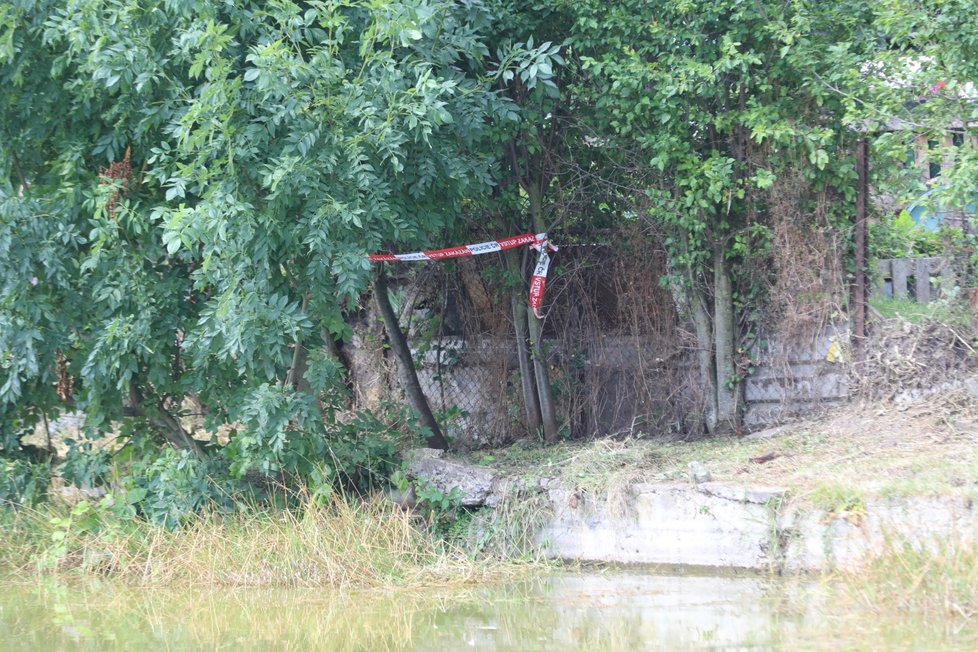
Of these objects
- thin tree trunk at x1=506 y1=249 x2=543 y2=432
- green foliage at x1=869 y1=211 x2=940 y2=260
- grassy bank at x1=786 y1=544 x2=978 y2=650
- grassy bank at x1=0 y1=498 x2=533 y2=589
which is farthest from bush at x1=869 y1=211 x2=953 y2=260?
grassy bank at x1=0 y1=498 x2=533 y2=589

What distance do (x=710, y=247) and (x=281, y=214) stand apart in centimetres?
383

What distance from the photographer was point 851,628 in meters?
5.03

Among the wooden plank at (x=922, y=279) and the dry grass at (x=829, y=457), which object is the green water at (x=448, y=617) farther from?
the wooden plank at (x=922, y=279)

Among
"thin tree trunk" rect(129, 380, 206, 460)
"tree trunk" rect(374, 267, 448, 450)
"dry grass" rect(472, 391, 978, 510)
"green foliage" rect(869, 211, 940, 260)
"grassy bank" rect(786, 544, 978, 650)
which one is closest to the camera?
"grassy bank" rect(786, 544, 978, 650)

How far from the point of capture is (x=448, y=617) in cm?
602

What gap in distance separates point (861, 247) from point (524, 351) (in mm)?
3239

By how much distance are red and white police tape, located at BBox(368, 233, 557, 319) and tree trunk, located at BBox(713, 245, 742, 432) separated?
→ 154 cm

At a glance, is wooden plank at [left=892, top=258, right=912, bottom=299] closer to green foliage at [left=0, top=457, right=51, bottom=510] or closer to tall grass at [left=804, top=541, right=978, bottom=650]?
tall grass at [left=804, top=541, right=978, bottom=650]

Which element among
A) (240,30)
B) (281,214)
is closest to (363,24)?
(240,30)

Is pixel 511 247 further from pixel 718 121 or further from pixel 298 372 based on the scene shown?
pixel 298 372

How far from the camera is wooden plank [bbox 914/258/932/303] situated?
25.0 feet

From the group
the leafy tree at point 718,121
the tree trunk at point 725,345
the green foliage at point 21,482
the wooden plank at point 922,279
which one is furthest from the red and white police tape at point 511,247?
the green foliage at point 21,482

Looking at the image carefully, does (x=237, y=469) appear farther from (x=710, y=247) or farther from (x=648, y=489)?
(x=710, y=247)

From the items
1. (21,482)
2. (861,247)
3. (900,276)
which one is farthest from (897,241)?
(21,482)
